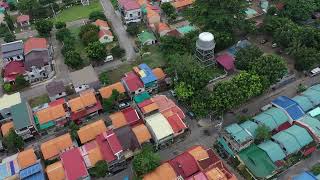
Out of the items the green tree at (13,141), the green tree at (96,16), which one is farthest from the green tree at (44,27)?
the green tree at (13,141)

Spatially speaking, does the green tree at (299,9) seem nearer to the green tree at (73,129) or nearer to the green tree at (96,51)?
the green tree at (96,51)

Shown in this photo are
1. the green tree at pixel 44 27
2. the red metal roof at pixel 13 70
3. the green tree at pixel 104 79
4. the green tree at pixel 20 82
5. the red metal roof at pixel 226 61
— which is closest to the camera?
the green tree at pixel 104 79

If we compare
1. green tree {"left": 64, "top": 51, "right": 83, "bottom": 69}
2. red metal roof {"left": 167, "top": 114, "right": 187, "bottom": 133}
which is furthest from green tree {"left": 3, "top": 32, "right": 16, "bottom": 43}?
red metal roof {"left": 167, "top": 114, "right": 187, "bottom": 133}

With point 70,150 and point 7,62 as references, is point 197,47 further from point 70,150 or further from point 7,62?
point 7,62

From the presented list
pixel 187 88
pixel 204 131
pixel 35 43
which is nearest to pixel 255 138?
pixel 204 131

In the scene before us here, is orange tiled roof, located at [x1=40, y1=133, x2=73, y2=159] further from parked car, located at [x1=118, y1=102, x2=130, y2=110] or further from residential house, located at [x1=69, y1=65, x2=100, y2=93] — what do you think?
residential house, located at [x1=69, y1=65, x2=100, y2=93]

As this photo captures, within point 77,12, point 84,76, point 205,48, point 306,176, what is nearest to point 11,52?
point 84,76
